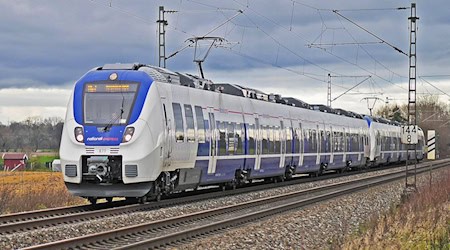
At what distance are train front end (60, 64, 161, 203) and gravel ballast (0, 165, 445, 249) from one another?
117 centimetres

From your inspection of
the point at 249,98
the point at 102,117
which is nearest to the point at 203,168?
the point at 102,117

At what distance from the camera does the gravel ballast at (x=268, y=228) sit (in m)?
13.9

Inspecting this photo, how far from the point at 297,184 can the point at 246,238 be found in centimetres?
1912

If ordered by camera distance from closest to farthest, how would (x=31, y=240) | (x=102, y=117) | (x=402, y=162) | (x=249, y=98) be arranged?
1. (x=31, y=240)
2. (x=102, y=117)
3. (x=249, y=98)
4. (x=402, y=162)

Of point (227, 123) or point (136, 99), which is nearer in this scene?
point (136, 99)

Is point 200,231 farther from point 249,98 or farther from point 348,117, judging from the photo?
point 348,117

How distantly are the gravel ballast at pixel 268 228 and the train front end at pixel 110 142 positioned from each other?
3.84ft

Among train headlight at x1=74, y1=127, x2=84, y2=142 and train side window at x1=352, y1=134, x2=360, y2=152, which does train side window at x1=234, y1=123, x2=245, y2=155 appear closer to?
train headlight at x1=74, y1=127, x2=84, y2=142

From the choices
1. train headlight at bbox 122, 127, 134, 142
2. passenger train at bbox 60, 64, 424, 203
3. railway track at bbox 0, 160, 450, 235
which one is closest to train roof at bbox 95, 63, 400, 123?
passenger train at bbox 60, 64, 424, 203

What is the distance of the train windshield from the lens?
19219 mm

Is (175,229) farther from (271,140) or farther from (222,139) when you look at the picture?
(271,140)

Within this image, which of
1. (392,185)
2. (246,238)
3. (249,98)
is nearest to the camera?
(246,238)

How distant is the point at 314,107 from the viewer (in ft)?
144

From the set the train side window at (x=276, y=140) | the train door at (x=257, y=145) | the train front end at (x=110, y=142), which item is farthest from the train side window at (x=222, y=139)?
the train side window at (x=276, y=140)
